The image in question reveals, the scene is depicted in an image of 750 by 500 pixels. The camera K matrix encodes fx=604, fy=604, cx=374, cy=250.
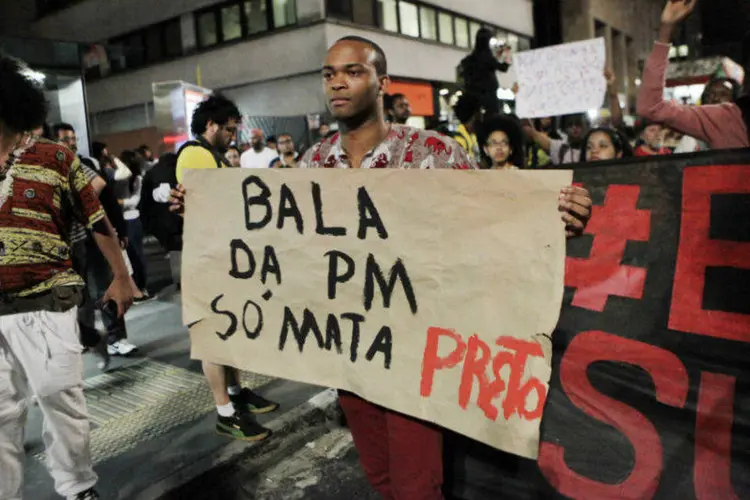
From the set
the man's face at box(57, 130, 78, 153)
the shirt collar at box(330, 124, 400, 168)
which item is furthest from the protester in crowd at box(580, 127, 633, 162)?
the man's face at box(57, 130, 78, 153)

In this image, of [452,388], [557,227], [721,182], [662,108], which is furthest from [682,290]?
[662,108]

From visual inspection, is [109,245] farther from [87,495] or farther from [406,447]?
[406,447]

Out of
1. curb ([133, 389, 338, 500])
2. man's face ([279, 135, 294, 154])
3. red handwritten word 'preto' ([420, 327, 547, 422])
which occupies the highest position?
man's face ([279, 135, 294, 154])

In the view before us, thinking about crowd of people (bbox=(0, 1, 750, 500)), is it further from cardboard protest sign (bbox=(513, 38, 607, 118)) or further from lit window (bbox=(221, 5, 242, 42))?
lit window (bbox=(221, 5, 242, 42))

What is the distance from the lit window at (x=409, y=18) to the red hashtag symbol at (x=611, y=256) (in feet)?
70.1

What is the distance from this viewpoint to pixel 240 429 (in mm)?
3781

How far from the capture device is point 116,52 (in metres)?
12.4

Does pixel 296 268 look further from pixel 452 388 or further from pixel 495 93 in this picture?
pixel 495 93

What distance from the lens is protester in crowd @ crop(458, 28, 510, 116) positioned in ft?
19.2

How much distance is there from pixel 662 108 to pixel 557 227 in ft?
5.33

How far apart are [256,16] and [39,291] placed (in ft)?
67.3

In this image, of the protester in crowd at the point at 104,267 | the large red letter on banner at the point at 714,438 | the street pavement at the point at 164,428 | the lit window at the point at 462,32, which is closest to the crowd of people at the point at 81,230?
the street pavement at the point at 164,428

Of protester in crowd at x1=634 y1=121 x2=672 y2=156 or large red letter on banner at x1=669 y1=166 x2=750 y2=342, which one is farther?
protester in crowd at x1=634 y1=121 x2=672 y2=156

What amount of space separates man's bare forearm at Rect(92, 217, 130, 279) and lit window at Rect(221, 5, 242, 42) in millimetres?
20698
